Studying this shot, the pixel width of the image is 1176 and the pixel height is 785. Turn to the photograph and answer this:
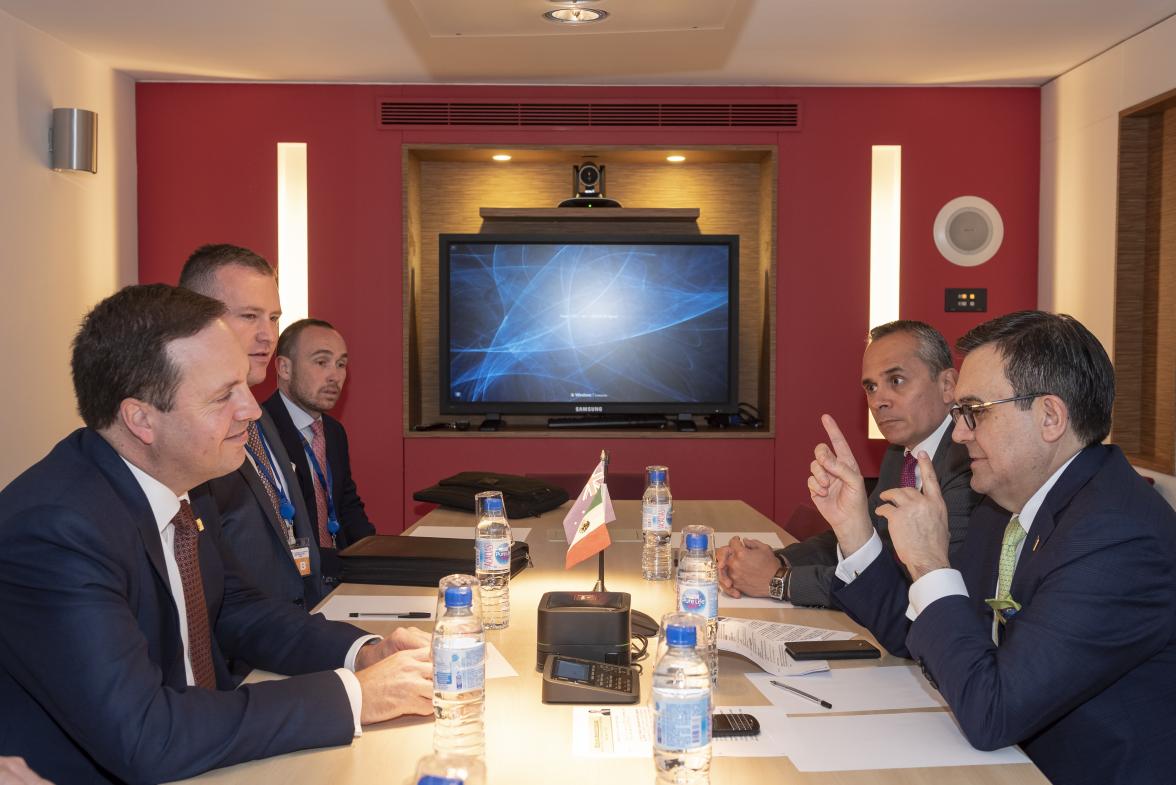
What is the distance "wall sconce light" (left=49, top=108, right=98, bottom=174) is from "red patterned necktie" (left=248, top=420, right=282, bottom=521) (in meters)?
2.88

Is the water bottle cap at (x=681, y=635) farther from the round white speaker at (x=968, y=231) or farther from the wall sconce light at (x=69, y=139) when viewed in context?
the round white speaker at (x=968, y=231)

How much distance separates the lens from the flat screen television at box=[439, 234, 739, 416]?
5.92 meters

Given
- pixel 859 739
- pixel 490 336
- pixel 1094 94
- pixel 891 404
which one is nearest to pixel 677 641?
pixel 859 739

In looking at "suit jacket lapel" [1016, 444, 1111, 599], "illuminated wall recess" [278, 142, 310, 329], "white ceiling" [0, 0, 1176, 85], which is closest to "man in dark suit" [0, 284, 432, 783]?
"suit jacket lapel" [1016, 444, 1111, 599]

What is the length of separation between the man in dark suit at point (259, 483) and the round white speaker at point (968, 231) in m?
4.14

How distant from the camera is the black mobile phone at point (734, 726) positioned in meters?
1.62

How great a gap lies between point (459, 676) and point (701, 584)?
21.9 inches

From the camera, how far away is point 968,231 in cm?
594

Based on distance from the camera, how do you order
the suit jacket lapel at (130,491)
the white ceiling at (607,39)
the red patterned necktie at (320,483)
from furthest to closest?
the white ceiling at (607,39) < the red patterned necktie at (320,483) < the suit jacket lapel at (130,491)

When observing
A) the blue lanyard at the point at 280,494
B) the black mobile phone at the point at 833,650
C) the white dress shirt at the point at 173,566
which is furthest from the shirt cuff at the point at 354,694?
the blue lanyard at the point at 280,494

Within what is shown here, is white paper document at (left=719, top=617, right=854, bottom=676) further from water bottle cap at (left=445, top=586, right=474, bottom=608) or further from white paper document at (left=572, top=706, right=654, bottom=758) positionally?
water bottle cap at (left=445, top=586, right=474, bottom=608)

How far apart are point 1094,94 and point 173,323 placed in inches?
198

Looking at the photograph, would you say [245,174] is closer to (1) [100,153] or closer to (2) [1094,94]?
(1) [100,153]

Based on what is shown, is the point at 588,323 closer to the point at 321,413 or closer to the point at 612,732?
the point at 321,413
